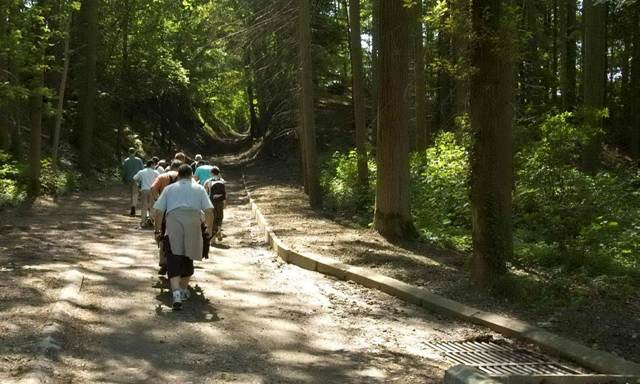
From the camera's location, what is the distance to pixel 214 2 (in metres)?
24.6

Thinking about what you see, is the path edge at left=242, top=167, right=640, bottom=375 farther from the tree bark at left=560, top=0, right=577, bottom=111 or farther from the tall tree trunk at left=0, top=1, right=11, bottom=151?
the tree bark at left=560, top=0, right=577, bottom=111

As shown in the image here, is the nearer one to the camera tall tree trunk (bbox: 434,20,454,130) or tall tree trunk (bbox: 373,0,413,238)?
tall tree trunk (bbox: 373,0,413,238)

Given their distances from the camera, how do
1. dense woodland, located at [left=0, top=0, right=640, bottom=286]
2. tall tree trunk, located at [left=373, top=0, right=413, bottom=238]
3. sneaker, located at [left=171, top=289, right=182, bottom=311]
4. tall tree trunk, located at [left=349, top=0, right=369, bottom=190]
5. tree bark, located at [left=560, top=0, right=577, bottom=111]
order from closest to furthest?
sneaker, located at [left=171, top=289, right=182, bottom=311] < dense woodland, located at [left=0, top=0, right=640, bottom=286] < tall tree trunk, located at [left=373, top=0, right=413, bottom=238] < tall tree trunk, located at [left=349, top=0, right=369, bottom=190] < tree bark, located at [left=560, top=0, right=577, bottom=111]

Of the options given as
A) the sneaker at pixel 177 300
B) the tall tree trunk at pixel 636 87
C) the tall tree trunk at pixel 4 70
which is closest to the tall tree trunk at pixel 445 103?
the tall tree trunk at pixel 636 87

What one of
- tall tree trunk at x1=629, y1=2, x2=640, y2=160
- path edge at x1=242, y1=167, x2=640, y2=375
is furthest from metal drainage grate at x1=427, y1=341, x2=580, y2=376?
tall tree trunk at x1=629, y1=2, x2=640, y2=160

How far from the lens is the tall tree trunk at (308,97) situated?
19.3 m

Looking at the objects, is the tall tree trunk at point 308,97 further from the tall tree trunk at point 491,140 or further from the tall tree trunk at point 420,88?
the tall tree trunk at point 491,140

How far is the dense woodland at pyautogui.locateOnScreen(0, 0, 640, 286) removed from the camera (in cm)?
905

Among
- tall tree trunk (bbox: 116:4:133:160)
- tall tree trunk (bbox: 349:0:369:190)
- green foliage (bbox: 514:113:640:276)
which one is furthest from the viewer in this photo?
tall tree trunk (bbox: 116:4:133:160)

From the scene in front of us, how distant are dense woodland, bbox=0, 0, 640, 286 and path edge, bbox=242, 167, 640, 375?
951mm

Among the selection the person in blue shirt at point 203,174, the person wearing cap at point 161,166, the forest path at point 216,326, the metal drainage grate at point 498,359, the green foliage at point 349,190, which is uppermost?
the person wearing cap at point 161,166

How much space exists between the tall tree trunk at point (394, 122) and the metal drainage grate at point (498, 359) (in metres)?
6.19

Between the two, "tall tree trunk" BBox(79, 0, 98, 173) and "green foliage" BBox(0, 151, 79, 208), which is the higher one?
"tall tree trunk" BBox(79, 0, 98, 173)

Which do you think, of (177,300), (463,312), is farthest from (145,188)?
(463,312)
